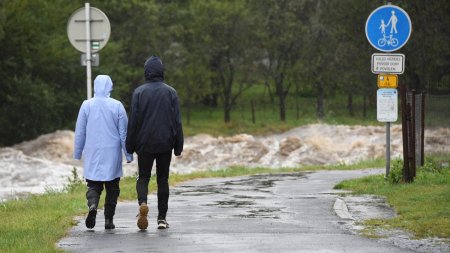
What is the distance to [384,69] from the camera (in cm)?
1802

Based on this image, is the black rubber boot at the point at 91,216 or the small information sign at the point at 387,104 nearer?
the black rubber boot at the point at 91,216

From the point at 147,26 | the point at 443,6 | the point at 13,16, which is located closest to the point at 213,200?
the point at 443,6

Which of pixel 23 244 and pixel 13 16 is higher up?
pixel 13 16

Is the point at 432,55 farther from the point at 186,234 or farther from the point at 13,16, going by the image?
the point at 186,234

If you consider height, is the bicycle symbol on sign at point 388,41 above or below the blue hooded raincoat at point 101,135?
above

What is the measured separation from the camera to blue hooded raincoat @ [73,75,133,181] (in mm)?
12266

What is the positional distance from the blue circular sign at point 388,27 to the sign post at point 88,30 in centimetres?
502

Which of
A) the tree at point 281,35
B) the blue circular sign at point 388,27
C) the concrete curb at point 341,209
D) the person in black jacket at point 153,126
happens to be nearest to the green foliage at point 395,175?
the blue circular sign at point 388,27

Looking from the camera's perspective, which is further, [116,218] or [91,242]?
[116,218]

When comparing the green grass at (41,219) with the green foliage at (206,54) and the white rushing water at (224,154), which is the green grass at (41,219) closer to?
the white rushing water at (224,154)

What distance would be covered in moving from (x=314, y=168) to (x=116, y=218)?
47.6ft

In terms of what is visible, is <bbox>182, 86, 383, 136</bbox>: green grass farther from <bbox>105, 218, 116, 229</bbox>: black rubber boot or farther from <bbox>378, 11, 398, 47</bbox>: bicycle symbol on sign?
<bbox>105, 218, 116, 229</bbox>: black rubber boot

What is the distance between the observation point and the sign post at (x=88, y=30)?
64.8ft

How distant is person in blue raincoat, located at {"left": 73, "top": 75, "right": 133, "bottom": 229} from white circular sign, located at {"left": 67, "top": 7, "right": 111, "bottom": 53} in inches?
294
